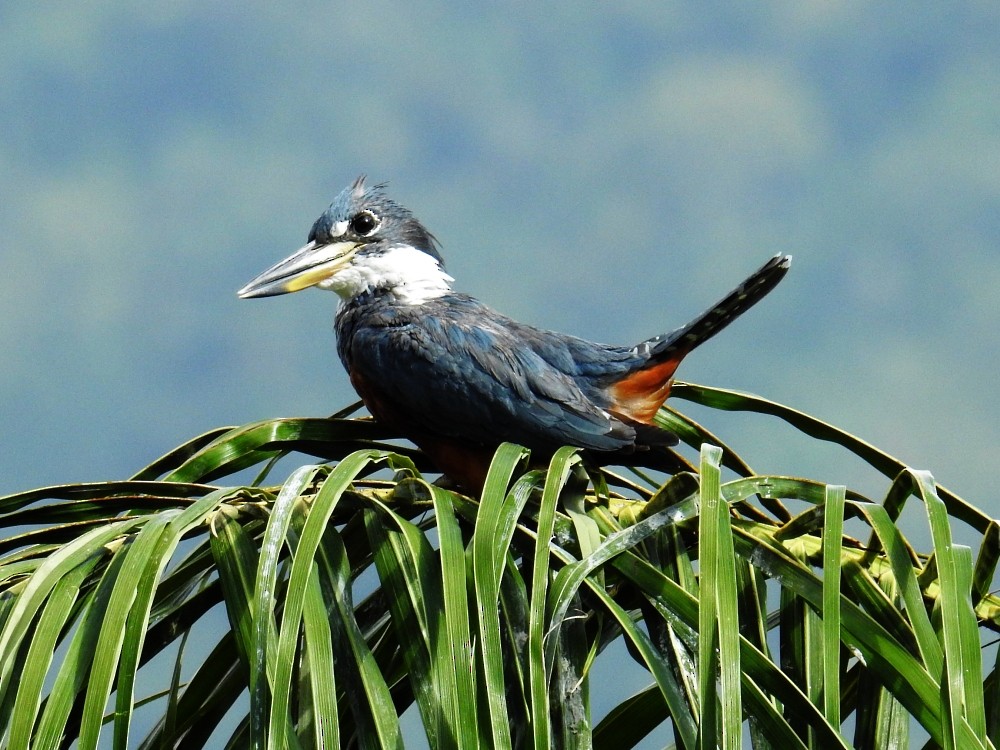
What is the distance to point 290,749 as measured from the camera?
7.83ft

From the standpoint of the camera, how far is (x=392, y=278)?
18.3 ft

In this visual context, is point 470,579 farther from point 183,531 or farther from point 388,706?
point 183,531

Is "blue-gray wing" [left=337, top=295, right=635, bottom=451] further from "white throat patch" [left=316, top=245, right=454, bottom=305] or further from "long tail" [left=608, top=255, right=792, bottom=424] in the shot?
"white throat patch" [left=316, top=245, right=454, bottom=305]

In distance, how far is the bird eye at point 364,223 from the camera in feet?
18.9

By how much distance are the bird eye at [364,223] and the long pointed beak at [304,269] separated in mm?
90

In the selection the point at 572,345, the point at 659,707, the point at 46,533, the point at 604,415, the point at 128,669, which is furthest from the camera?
the point at 572,345

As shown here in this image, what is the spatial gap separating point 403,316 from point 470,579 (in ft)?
8.33

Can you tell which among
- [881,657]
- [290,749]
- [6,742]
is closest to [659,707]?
[881,657]

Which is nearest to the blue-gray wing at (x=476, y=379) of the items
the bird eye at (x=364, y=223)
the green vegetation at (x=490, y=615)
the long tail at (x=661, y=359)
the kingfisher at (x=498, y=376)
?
the kingfisher at (x=498, y=376)

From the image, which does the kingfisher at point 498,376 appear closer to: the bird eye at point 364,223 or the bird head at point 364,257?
the bird head at point 364,257

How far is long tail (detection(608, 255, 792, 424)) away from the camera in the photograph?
15.0 ft

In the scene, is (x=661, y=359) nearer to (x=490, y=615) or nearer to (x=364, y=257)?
(x=364, y=257)

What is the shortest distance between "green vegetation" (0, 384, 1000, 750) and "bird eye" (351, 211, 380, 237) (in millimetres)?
2533

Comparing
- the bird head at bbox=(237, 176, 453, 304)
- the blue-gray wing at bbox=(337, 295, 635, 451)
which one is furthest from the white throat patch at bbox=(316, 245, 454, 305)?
the blue-gray wing at bbox=(337, 295, 635, 451)
